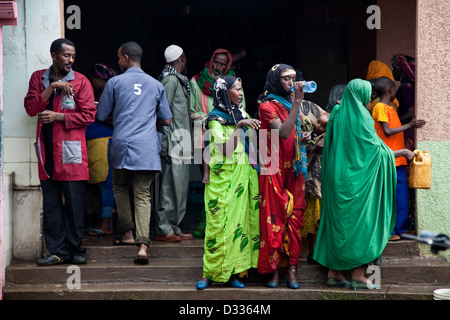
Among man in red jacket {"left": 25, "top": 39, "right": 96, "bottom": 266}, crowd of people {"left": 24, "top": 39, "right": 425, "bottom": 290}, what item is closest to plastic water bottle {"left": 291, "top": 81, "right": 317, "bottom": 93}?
crowd of people {"left": 24, "top": 39, "right": 425, "bottom": 290}

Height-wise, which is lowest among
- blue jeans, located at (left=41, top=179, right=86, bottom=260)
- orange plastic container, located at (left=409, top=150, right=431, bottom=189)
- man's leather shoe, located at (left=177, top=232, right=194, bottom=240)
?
man's leather shoe, located at (left=177, top=232, right=194, bottom=240)

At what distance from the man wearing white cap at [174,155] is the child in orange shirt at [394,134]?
6.51ft

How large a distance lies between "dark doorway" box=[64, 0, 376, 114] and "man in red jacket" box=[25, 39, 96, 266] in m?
3.59

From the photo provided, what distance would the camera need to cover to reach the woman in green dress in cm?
559

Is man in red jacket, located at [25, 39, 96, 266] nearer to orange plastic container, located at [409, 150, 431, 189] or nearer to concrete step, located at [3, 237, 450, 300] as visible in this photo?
concrete step, located at [3, 237, 450, 300]

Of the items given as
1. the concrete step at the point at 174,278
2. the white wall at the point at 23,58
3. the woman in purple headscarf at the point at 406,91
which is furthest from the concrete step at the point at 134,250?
the woman in purple headscarf at the point at 406,91

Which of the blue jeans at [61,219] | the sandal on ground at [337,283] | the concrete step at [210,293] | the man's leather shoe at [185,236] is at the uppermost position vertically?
the blue jeans at [61,219]

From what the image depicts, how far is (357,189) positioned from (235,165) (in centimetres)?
109

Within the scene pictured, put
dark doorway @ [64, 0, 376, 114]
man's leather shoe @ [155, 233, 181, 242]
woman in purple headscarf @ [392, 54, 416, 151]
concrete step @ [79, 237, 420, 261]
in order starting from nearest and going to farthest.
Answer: concrete step @ [79, 237, 420, 261], man's leather shoe @ [155, 233, 181, 242], woman in purple headscarf @ [392, 54, 416, 151], dark doorway @ [64, 0, 376, 114]

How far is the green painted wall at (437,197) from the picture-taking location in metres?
6.39

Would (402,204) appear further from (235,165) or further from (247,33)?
(247,33)

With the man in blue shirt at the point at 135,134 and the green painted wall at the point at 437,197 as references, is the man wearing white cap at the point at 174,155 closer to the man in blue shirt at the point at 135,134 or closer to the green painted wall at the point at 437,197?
the man in blue shirt at the point at 135,134

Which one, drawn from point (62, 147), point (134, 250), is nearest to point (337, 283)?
point (134, 250)

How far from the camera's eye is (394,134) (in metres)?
6.52
